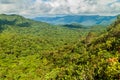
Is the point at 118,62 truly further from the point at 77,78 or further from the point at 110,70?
the point at 77,78

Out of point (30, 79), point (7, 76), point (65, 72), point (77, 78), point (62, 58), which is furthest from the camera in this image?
point (62, 58)

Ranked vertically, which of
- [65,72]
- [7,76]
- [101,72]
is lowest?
[7,76]

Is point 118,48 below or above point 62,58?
above

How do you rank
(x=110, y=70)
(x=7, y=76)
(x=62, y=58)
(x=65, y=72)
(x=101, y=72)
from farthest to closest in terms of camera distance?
(x=62, y=58)
(x=7, y=76)
(x=65, y=72)
(x=101, y=72)
(x=110, y=70)

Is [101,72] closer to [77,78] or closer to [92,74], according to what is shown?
[92,74]

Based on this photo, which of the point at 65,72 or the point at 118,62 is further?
the point at 65,72

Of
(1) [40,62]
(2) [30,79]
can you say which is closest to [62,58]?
(1) [40,62]

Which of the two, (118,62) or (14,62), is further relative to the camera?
(14,62)

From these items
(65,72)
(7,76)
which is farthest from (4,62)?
(65,72)

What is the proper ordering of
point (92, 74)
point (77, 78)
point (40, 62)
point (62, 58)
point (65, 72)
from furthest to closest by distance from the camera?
point (40, 62)
point (62, 58)
point (65, 72)
point (77, 78)
point (92, 74)
